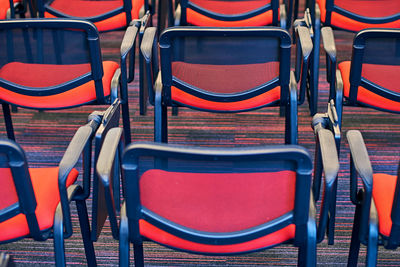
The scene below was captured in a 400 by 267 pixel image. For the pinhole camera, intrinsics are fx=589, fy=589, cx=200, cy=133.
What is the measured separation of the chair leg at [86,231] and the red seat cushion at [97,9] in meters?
1.60

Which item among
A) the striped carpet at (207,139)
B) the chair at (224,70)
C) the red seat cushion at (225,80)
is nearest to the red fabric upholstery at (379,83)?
the chair at (224,70)

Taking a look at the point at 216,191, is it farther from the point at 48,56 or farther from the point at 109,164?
the point at 48,56

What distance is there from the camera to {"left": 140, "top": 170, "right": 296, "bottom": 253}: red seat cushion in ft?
5.40

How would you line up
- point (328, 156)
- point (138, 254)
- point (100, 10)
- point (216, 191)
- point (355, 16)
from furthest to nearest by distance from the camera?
point (100, 10), point (355, 16), point (138, 254), point (328, 156), point (216, 191)

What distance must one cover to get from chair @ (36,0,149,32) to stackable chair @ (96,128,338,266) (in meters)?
1.70

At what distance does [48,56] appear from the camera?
8.55ft

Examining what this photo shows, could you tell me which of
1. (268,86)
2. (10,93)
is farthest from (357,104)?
(10,93)

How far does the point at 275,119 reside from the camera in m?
3.58

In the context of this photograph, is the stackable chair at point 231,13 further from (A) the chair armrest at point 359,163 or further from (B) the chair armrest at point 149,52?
(A) the chair armrest at point 359,163

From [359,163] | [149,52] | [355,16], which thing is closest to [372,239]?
[359,163]

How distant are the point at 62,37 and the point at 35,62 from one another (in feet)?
0.95

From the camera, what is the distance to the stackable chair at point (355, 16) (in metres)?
3.35

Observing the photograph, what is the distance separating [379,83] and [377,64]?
0.14 meters

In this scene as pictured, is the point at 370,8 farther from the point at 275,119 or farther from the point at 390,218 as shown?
the point at 390,218
